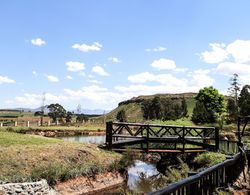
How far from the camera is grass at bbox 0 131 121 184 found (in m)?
19.7

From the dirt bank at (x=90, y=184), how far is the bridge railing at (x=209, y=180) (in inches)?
398

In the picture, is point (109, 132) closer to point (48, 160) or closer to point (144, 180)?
point (144, 180)

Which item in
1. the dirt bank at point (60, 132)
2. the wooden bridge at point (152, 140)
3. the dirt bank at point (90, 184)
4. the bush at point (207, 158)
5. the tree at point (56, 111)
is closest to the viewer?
the dirt bank at point (90, 184)

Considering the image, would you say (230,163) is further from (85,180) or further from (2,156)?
(2,156)

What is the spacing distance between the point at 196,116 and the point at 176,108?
37581 mm

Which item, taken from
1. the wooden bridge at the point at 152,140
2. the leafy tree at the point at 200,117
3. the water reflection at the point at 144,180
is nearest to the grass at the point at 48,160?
the wooden bridge at the point at 152,140

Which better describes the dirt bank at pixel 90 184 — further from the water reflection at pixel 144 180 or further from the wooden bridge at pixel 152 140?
the wooden bridge at pixel 152 140

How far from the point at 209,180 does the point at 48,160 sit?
13514 millimetres

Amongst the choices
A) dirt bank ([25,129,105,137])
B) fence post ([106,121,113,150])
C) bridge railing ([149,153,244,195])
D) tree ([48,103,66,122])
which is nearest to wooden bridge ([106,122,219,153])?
fence post ([106,121,113,150])

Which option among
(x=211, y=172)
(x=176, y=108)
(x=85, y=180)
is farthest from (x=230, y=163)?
(x=176, y=108)

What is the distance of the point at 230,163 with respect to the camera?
470 inches

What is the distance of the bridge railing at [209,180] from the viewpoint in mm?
6850

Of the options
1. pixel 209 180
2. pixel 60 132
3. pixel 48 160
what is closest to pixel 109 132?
pixel 48 160

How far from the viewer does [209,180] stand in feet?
32.0
